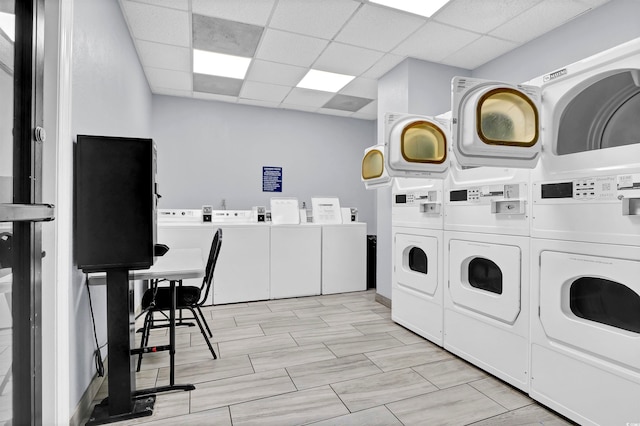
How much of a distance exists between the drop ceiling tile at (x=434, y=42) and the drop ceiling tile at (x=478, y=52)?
9cm

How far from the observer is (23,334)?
1282 mm

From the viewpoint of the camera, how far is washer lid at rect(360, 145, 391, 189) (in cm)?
321

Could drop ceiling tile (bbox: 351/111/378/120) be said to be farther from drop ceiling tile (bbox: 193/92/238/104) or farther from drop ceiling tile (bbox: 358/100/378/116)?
drop ceiling tile (bbox: 193/92/238/104)

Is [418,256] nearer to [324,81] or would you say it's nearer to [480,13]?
[480,13]

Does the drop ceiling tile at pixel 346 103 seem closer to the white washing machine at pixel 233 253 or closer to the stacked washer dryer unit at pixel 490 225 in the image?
the white washing machine at pixel 233 253

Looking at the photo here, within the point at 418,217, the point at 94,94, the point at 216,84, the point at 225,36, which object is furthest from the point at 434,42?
the point at 94,94

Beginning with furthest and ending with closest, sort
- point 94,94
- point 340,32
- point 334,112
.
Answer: point 334,112 < point 340,32 < point 94,94

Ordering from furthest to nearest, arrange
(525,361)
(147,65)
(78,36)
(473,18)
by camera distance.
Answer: (147,65), (473,18), (525,361), (78,36)

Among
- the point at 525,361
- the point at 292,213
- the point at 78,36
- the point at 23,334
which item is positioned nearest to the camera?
the point at 23,334

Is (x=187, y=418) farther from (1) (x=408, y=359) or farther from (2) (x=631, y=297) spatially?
(2) (x=631, y=297)

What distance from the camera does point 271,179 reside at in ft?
17.5

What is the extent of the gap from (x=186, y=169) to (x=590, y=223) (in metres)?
4.69

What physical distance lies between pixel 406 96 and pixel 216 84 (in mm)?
2437

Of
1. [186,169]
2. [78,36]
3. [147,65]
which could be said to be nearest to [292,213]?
[186,169]
